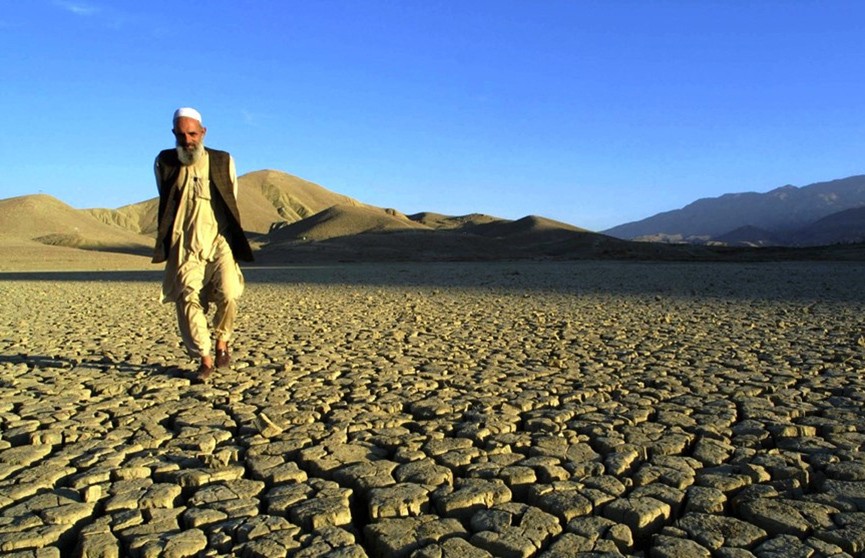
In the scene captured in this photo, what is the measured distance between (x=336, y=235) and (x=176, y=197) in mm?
47967

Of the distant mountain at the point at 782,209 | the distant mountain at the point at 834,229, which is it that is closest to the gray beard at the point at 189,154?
the distant mountain at the point at 834,229

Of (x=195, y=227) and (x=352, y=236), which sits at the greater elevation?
(x=352, y=236)

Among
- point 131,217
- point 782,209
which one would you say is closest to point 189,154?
point 131,217

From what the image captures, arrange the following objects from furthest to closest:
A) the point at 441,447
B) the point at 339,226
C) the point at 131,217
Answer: the point at 131,217, the point at 339,226, the point at 441,447

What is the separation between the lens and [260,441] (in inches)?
112

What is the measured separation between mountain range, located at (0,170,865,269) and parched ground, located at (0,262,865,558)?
2681 centimetres

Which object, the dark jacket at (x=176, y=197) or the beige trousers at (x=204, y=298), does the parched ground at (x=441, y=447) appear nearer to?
the beige trousers at (x=204, y=298)

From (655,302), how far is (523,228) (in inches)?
1617

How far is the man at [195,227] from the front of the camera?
4.04 metres

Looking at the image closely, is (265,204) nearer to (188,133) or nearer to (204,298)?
(204,298)

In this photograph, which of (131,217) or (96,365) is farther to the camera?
(131,217)

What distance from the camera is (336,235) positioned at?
5159 centimetres

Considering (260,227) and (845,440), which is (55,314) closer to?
(845,440)

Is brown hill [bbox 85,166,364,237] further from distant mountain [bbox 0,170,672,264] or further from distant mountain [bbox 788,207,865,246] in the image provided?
distant mountain [bbox 788,207,865,246]
